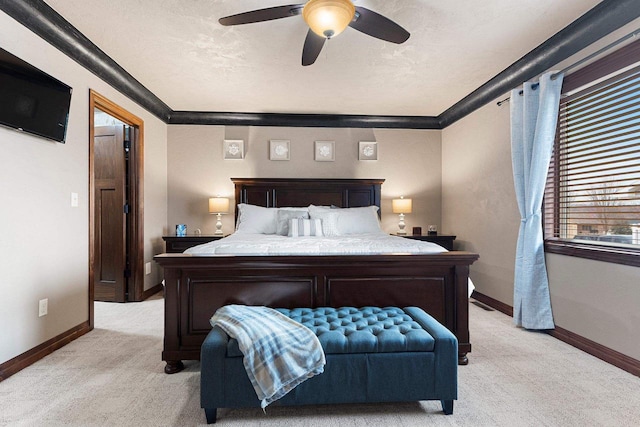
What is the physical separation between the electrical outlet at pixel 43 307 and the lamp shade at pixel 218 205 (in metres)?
2.36

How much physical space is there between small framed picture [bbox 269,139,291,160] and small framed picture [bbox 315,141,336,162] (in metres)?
0.45

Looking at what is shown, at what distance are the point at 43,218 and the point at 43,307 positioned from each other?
680 millimetres

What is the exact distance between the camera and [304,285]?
2.46 m

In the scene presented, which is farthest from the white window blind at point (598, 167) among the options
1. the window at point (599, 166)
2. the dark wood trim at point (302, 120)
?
the dark wood trim at point (302, 120)

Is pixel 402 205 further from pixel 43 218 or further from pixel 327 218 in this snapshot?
pixel 43 218

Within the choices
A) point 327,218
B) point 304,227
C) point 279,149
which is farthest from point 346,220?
point 279,149

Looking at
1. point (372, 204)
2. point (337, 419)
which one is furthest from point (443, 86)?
point (337, 419)

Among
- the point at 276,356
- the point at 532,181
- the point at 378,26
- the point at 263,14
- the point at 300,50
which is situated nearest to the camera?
the point at 276,356

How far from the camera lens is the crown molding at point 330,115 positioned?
2.45 m

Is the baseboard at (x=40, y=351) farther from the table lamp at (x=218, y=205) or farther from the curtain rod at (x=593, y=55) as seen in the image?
the curtain rod at (x=593, y=55)

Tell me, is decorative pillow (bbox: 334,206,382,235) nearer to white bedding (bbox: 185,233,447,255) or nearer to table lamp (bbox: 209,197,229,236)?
white bedding (bbox: 185,233,447,255)

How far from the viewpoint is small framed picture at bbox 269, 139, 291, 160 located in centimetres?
511

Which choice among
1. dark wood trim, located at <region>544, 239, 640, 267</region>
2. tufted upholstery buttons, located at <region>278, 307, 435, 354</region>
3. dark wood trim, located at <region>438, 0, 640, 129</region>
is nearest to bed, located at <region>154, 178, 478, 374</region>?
tufted upholstery buttons, located at <region>278, 307, 435, 354</region>

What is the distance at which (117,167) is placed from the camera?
Result: 4234 mm
